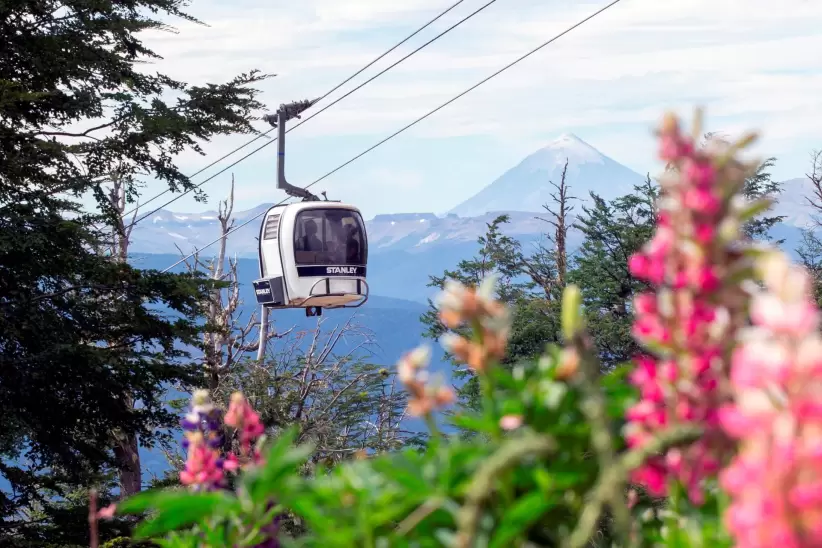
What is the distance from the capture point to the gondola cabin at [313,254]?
20.2m

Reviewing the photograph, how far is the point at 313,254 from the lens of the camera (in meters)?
20.2

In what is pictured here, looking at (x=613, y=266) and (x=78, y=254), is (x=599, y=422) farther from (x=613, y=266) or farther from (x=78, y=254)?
(x=613, y=266)

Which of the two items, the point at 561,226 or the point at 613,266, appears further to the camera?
the point at 561,226

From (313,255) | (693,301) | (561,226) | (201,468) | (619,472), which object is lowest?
(561,226)

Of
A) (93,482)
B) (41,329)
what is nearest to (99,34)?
(41,329)

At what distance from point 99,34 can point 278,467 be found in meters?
19.0

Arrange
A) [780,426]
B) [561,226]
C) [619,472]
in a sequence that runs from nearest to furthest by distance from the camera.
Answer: [780,426] → [619,472] → [561,226]

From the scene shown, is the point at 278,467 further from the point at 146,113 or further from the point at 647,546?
the point at 146,113

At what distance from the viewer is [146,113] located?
18.4 meters

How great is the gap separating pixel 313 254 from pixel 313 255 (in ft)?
0.09

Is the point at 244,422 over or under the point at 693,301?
under

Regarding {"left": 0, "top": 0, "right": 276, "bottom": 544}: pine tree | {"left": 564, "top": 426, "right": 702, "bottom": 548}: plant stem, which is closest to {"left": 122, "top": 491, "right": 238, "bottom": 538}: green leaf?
{"left": 564, "top": 426, "right": 702, "bottom": 548}: plant stem

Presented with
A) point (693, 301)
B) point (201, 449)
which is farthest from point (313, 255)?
point (693, 301)

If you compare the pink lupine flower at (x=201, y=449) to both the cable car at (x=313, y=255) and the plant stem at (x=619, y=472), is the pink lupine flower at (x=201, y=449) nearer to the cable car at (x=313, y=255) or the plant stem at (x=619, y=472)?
the plant stem at (x=619, y=472)
